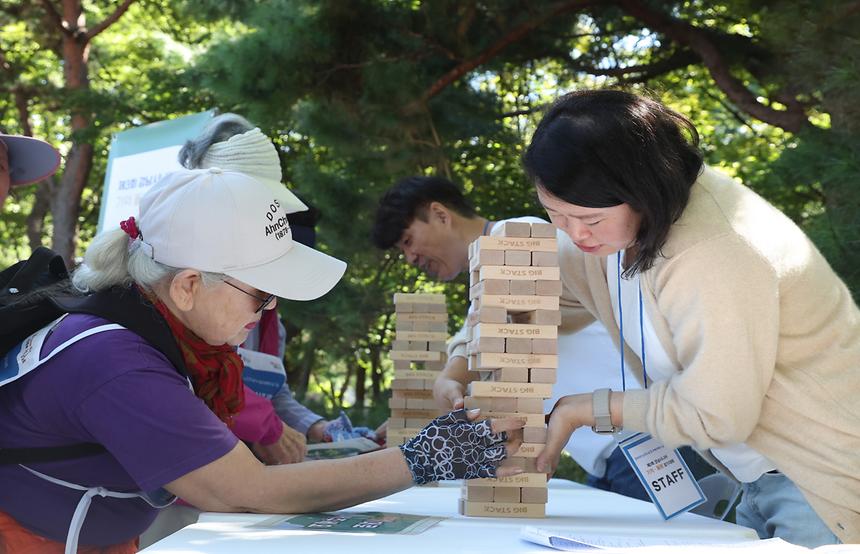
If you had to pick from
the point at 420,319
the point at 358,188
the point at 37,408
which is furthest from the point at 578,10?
the point at 37,408

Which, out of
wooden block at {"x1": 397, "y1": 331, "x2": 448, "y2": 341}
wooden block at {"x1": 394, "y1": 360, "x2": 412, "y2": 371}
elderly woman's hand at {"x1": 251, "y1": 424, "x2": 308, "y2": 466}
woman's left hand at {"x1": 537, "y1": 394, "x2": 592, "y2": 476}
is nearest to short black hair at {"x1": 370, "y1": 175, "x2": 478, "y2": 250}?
wooden block at {"x1": 397, "y1": 331, "x2": 448, "y2": 341}

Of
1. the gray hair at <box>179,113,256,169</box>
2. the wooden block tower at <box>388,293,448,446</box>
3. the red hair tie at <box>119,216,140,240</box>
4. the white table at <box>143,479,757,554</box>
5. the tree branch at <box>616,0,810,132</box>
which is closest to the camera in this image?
the white table at <box>143,479,757,554</box>

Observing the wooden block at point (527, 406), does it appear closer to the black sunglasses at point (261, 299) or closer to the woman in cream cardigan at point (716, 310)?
the woman in cream cardigan at point (716, 310)

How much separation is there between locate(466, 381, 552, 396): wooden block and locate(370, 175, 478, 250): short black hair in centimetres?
189

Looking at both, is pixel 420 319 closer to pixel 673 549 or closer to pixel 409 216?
pixel 409 216

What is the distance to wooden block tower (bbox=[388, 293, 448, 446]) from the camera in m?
3.64

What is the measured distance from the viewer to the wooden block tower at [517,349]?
91.5 inches

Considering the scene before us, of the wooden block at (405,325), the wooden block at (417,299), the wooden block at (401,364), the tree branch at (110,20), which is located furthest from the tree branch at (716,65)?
the tree branch at (110,20)

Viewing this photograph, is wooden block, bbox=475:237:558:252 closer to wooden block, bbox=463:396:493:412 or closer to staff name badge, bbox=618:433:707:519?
wooden block, bbox=463:396:493:412

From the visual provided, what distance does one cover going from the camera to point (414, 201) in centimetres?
416

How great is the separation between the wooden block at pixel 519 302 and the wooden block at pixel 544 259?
8cm

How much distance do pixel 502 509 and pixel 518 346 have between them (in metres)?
0.38

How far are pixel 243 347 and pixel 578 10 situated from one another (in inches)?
157

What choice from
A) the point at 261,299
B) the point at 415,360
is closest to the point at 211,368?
the point at 261,299
